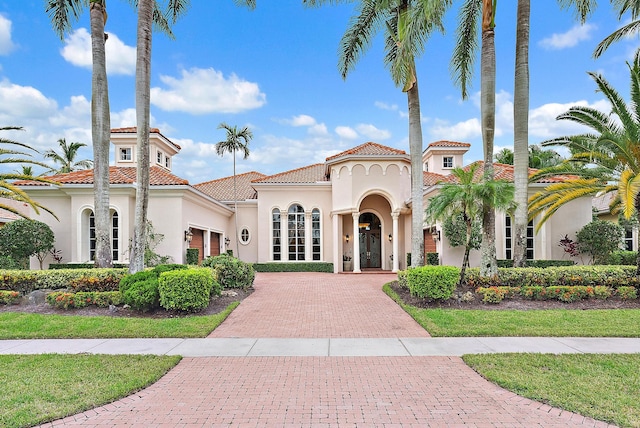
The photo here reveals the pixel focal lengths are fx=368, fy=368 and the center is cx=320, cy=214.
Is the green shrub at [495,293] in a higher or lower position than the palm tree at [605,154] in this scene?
lower

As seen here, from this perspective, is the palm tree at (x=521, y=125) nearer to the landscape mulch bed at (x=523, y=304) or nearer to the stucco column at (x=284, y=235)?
the landscape mulch bed at (x=523, y=304)

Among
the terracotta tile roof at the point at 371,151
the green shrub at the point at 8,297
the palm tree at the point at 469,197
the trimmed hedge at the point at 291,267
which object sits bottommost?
the trimmed hedge at the point at 291,267

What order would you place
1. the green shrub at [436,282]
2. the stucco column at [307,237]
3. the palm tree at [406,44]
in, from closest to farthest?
the green shrub at [436,282], the palm tree at [406,44], the stucco column at [307,237]

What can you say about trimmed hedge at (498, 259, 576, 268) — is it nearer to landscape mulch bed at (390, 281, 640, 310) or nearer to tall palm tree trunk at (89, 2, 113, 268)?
landscape mulch bed at (390, 281, 640, 310)

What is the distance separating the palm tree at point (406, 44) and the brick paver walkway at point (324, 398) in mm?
8285

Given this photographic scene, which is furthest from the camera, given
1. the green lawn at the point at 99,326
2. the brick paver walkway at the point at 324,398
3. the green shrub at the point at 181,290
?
the green shrub at the point at 181,290

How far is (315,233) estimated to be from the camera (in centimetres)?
2305

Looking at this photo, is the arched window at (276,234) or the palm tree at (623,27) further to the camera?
the arched window at (276,234)

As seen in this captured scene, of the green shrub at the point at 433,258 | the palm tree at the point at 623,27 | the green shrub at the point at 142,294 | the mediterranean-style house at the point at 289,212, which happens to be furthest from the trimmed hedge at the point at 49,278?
the palm tree at the point at 623,27

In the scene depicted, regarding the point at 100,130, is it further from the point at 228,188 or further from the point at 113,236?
the point at 228,188

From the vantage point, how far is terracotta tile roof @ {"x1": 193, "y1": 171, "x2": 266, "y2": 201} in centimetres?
2600

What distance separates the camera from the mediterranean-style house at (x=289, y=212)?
52.6ft

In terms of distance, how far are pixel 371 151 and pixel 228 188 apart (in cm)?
1214

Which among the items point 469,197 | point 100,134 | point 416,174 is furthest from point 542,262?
point 100,134
